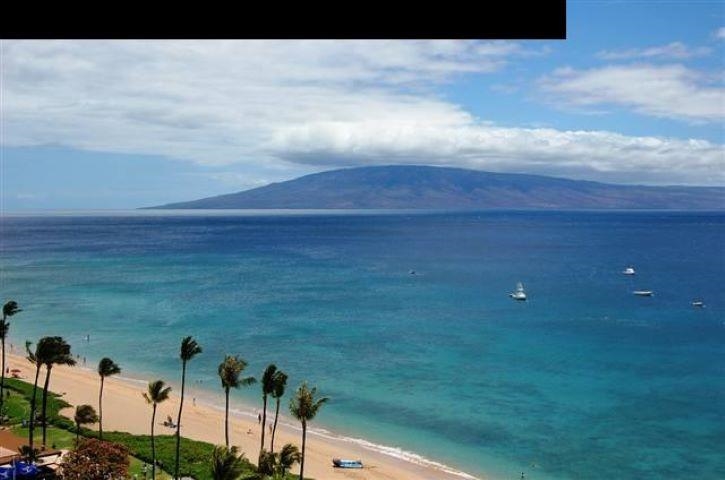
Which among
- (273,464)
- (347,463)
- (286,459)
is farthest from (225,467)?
(347,463)

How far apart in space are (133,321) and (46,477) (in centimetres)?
4722

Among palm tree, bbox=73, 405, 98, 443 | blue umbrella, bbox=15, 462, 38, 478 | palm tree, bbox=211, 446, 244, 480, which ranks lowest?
palm tree, bbox=73, 405, 98, 443

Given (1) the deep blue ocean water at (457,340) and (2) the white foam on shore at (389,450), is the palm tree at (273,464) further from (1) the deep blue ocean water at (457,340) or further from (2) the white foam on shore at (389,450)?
(1) the deep blue ocean water at (457,340)

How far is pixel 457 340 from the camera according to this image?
62281 mm

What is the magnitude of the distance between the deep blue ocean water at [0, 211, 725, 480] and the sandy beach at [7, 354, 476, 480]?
251cm

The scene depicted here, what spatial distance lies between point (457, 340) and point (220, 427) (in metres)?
29.5

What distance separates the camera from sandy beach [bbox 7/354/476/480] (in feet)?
110

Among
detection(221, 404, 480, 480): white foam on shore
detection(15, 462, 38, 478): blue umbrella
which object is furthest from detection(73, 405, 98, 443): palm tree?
detection(221, 404, 480, 480): white foam on shore

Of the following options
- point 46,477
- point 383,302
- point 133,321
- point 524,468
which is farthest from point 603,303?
point 46,477

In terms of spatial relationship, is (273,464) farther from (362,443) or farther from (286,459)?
(362,443)

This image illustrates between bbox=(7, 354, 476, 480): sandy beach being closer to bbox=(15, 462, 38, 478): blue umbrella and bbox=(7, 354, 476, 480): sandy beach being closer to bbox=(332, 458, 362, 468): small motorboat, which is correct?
bbox=(332, 458, 362, 468): small motorboat

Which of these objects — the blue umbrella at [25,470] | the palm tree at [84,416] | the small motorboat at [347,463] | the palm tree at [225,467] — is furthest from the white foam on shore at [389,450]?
the blue umbrella at [25,470]

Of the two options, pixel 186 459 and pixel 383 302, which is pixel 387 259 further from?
pixel 186 459

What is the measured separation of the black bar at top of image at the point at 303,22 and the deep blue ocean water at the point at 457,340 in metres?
34.3
